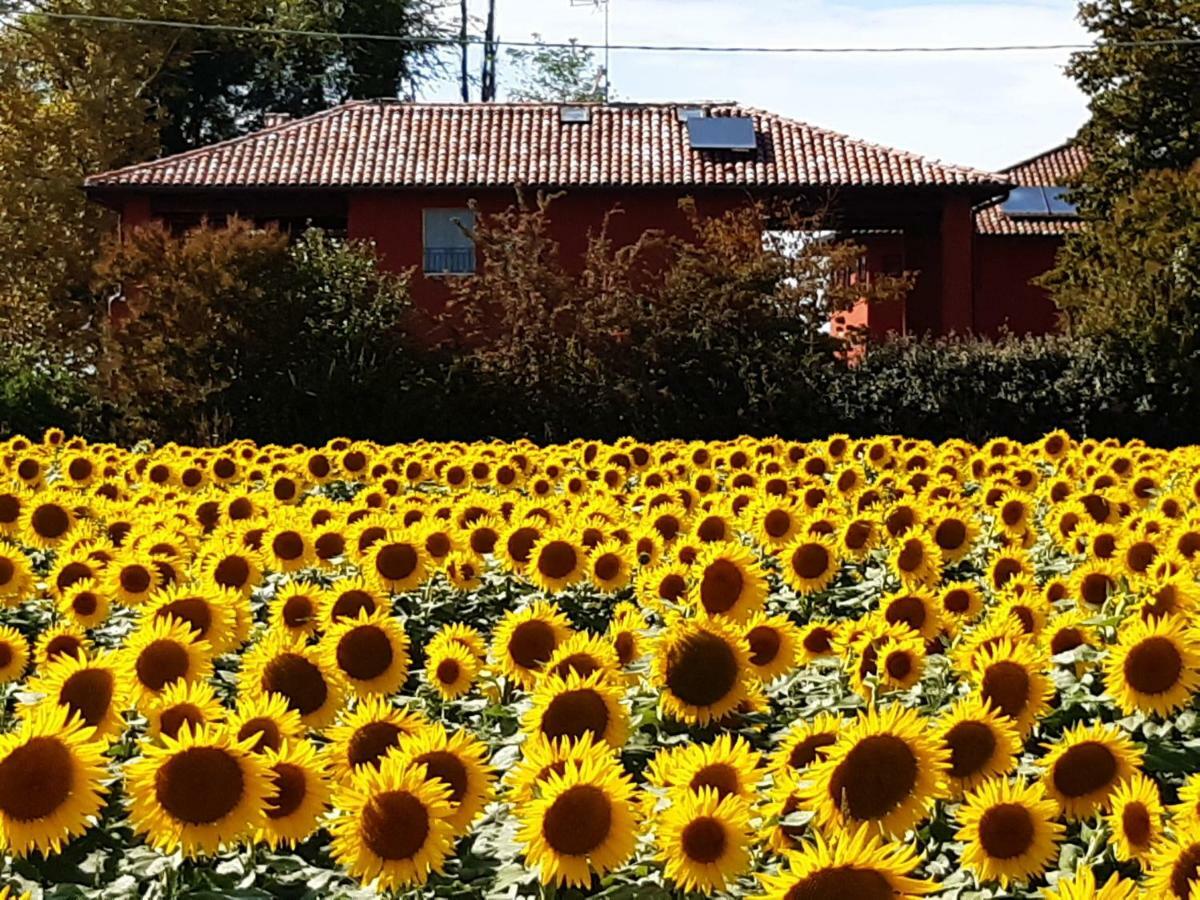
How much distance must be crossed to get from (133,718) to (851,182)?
27.5 meters

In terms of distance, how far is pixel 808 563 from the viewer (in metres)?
5.31

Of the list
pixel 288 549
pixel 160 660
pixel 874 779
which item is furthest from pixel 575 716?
pixel 288 549

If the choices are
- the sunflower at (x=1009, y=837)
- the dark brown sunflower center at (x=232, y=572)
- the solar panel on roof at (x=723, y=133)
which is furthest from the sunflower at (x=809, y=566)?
the solar panel on roof at (x=723, y=133)

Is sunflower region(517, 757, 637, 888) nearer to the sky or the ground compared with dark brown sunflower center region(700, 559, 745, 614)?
nearer to the ground

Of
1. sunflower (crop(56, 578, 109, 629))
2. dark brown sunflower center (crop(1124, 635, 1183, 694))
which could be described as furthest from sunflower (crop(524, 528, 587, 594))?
dark brown sunflower center (crop(1124, 635, 1183, 694))

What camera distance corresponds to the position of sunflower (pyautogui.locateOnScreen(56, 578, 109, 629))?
4.87m

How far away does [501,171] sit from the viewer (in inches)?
1210

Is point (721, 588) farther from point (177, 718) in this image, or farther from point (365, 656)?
point (177, 718)

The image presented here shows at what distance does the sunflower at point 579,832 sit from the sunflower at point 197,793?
0.48 metres

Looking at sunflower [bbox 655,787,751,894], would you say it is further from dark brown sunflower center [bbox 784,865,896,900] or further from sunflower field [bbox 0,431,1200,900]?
dark brown sunflower center [bbox 784,865,896,900]

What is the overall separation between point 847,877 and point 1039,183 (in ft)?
149

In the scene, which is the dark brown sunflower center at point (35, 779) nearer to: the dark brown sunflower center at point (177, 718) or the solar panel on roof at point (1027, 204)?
the dark brown sunflower center at point (177, 718)

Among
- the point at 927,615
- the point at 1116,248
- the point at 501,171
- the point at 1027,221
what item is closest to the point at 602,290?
the point at 1116,248

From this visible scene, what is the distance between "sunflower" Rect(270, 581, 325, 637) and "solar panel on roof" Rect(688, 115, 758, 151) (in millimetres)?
27748
